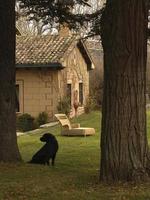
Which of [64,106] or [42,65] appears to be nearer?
[42,65]

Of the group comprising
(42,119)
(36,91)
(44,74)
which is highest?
(44,74)

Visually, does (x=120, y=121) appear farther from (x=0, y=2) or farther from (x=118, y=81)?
(x=0, y=2)

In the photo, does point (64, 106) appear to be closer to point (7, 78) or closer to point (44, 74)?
point (44, 74)

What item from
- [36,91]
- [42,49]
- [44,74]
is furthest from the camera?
[42,49]

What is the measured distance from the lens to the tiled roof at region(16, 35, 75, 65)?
109ft

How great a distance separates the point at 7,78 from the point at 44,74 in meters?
20.5

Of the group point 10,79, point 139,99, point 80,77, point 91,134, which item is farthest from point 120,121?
point 80,77

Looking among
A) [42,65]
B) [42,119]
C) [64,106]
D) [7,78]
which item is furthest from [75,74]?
[7,78]

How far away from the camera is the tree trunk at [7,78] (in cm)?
1317

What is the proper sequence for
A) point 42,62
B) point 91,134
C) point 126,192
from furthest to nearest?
1. point 42,62
2. point 91,134
3. point 126,192

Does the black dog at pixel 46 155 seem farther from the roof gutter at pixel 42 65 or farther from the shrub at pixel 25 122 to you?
the roof gutter at pixel 42 65

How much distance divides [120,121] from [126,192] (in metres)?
1.23

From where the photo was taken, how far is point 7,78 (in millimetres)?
13180

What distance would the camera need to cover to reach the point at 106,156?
377 inches
